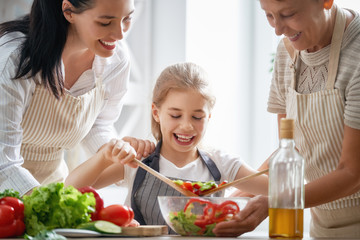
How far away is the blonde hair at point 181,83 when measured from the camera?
7.22 ft

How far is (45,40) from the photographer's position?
2.01 m

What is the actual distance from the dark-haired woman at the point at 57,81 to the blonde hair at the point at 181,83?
187 millimetres

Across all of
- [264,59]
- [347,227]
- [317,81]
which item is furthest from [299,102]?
[264,59]

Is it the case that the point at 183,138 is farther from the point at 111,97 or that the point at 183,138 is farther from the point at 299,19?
the point at 299,19

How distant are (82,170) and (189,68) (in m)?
0.59

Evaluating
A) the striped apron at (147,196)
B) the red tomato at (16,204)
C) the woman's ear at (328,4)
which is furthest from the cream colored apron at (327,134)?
the red tomato at (16,204)

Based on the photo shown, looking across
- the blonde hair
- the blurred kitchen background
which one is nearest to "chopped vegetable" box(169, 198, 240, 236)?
the blonde hair

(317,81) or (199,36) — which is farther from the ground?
(199,36)

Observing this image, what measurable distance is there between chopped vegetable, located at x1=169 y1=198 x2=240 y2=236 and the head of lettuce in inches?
9.4

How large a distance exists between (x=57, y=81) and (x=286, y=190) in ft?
3.61

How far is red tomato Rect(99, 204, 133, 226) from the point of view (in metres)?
1.42

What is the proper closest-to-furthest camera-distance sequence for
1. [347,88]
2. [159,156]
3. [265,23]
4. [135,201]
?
[347,88] < [135,201] < [159,156] < [265,23]

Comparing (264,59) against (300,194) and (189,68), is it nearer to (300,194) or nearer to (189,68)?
(189,68)

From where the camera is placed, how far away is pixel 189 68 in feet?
7.51
